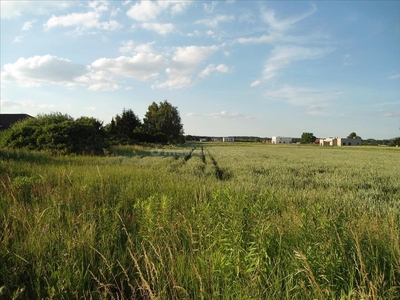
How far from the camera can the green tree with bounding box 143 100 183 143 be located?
62750 mm

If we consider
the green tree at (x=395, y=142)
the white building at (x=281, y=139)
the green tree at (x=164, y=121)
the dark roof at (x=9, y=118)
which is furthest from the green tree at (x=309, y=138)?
the dark roof at (x=9, y=118)

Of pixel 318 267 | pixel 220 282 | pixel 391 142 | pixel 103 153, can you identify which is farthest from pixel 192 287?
pixel 391 142

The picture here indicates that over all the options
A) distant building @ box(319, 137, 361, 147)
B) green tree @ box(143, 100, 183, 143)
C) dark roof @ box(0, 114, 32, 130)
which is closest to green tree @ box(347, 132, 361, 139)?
distant building @ box(319, 137, 361, 147)

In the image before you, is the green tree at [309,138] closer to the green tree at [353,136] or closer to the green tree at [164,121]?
the green tree at [353,136]

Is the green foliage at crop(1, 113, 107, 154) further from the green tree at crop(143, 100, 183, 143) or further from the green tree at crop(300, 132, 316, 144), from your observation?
the green tree at crop(300, 132, 316, 144)

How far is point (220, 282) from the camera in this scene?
2258 mm

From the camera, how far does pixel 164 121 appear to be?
63.1 m

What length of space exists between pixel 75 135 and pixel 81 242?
765 inches

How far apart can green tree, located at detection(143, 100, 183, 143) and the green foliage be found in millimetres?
39450

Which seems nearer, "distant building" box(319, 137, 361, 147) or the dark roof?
the dark roof

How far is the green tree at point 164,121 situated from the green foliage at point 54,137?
39.5m

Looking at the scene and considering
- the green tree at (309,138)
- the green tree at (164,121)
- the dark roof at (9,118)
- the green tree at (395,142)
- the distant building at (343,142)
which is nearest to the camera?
the dark roof at (9,118)

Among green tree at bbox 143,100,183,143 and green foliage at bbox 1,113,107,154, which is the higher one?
green tree at bbox 143,100,183,143

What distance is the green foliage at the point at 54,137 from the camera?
1870 cm
